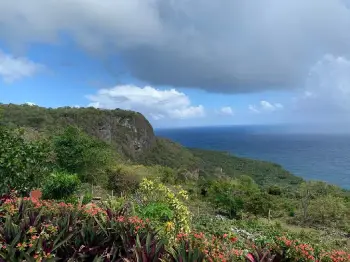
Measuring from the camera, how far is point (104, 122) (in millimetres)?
66188

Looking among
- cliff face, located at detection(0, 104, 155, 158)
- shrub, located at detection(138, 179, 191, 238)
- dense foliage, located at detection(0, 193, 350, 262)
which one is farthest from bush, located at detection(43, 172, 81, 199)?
cliff face, located at detection(0, 104, 155, 158)

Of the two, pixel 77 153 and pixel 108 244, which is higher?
pixel 77 153

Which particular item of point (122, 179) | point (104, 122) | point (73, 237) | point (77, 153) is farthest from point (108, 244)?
point (104, 122)

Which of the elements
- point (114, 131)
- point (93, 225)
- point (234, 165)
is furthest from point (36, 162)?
point (234, 165)

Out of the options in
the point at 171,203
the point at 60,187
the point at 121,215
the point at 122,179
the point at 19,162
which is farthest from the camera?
the point at 122,179

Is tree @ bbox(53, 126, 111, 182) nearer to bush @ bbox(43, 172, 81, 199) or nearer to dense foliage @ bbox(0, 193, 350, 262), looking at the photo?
bush @ bbox(43, 172, 81, 199)

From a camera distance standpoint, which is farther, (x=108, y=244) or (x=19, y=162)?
(x=19, y=162)

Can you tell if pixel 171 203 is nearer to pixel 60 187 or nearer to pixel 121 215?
pixel 121 215

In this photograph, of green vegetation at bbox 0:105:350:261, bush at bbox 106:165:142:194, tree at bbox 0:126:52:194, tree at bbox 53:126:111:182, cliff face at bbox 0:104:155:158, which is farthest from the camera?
cliff face at bbox 0:104:155:158

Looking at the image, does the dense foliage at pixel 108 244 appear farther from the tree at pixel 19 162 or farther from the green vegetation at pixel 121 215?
the tree at pixel 19 162

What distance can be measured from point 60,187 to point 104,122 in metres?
55.7

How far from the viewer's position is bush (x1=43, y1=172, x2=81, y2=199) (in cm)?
1112

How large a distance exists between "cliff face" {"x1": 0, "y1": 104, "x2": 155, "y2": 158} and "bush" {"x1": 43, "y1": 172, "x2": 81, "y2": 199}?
38967 mm

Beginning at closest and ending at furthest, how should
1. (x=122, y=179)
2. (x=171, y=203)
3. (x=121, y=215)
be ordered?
(x=121, y=215)
(x=171, y=203)
(x=122, y=179)
